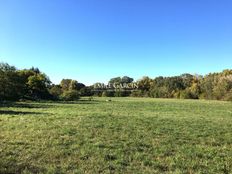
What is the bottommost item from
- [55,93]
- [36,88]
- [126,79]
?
[55,93]

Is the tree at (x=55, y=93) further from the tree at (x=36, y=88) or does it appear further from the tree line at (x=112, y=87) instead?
the tree at (x=36, y=88)

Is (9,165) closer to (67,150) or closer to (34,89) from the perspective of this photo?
(67,150)

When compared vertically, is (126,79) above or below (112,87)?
above

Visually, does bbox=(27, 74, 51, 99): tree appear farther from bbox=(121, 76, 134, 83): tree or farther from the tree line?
bbox=(121, 76, 134, 83): tree

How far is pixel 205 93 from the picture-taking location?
350ft

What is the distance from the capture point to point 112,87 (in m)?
146

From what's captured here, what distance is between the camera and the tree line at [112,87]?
65988 millimetres

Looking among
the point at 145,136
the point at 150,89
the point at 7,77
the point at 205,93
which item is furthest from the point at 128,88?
the point at 145,136

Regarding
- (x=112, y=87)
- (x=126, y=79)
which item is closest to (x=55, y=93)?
(x=112, y=87)

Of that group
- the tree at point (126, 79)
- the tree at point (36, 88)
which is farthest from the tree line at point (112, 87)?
the tree at point (126, 79)

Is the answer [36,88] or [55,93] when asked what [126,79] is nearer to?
[55,93]

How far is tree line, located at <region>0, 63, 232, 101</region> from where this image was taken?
6599 centimetres

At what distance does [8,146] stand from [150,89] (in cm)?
12562

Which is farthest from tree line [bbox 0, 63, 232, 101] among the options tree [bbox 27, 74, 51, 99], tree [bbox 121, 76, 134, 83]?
tree [bbox 121, 76, 134, 83]
